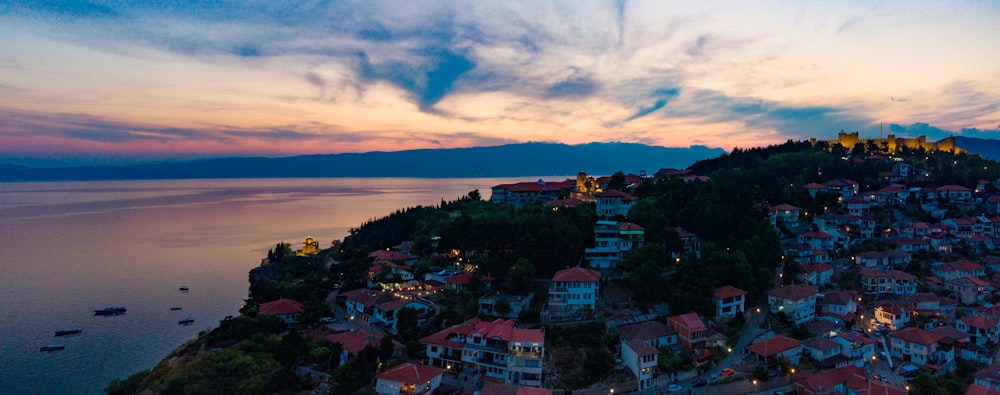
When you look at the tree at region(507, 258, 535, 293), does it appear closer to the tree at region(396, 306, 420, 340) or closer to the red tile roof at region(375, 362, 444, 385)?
the tree at region(396, 306, 420, 340)

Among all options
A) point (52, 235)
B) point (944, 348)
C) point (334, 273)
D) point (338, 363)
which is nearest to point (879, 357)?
point (944, 348)

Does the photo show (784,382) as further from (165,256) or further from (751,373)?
(165,256)

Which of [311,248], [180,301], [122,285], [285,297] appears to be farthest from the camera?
[311,248]

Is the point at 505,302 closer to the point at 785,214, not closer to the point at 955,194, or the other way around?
the point at 785,214

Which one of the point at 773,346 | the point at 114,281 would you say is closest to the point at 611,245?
the point at 773,346

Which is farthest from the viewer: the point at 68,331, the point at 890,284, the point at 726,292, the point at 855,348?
the point at 68,331

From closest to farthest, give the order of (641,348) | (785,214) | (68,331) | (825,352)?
(641,348) → (825,352) → (68,331) → (785,214)
